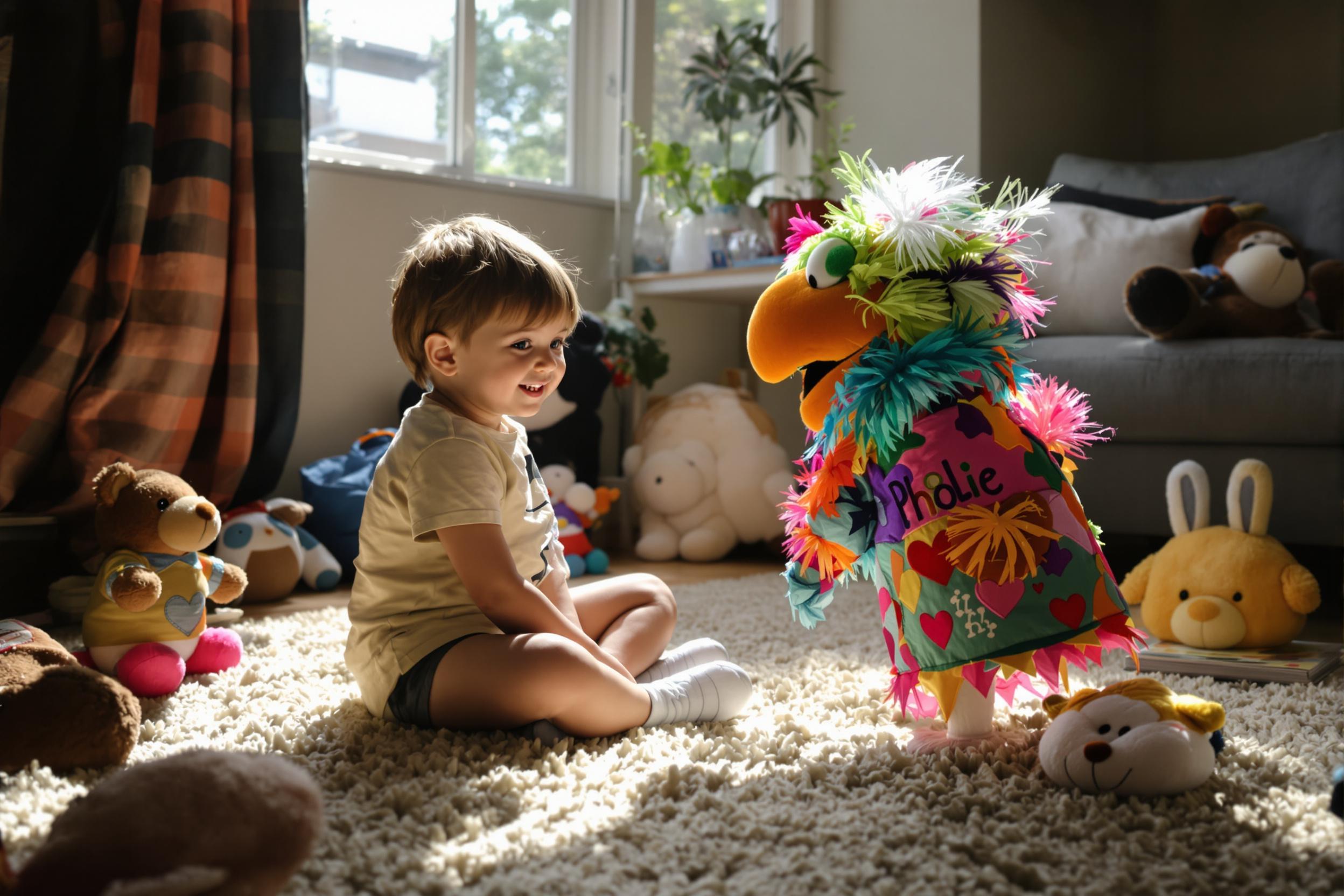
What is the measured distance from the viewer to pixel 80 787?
87cm


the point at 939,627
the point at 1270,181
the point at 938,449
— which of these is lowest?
the point at 939,627

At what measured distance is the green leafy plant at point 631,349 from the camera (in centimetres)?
247

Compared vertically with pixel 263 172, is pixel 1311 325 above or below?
below

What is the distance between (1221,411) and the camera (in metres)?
1.78

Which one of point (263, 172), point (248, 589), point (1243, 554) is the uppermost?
point (263, 172)

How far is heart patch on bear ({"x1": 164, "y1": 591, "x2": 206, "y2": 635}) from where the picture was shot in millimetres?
1245

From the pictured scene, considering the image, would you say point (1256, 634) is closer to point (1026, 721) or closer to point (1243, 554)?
point (1243, 554)

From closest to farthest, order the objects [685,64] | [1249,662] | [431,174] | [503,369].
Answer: [503,369]
[1249,662]
[431,174]
[685,64]

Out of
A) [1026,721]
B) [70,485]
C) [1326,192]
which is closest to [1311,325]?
[1326,192]

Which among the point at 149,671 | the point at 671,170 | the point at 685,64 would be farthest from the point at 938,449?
the point at 685,64

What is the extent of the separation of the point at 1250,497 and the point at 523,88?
6.46 feet

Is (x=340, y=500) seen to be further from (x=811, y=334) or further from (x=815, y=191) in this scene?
(x=815, y=191)

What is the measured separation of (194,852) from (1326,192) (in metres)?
2.41

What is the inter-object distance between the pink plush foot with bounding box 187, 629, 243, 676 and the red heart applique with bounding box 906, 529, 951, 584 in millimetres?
852
